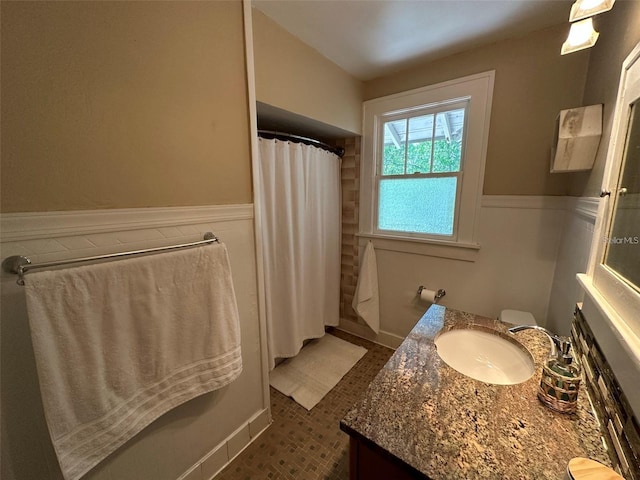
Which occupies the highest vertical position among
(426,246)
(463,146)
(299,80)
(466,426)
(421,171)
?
(299,80)

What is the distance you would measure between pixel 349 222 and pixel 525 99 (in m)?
1.45

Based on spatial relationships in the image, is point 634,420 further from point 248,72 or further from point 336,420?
point 248,72

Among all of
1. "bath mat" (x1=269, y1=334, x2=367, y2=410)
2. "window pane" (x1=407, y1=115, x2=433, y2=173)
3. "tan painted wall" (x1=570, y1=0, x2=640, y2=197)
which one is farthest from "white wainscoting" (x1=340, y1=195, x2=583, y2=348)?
"bath mat" (x1=269, y1=334, x2=367, y2=410)

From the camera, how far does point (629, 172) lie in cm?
64

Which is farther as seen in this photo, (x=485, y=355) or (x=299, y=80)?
(x=299, y=80)

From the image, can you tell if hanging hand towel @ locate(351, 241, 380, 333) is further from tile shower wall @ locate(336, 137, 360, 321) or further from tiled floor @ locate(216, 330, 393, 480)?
tiled floor @ locate(216, 330, 393, 480)

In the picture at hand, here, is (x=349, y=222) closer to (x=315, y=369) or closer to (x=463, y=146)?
(x=463, y=146)

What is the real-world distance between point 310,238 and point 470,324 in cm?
123

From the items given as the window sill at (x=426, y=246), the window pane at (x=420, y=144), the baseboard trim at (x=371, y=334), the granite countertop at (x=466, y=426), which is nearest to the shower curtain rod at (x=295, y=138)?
the window pane at (x=420, y=144)

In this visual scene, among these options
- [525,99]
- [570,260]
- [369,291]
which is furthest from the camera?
[369,291]

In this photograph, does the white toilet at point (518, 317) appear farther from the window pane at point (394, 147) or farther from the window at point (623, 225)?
the window pane at point (394, 147)

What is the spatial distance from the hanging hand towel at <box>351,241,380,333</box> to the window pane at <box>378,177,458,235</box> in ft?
0.98

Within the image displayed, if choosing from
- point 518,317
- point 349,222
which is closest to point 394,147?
point 349,222

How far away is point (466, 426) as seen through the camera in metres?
0.64
